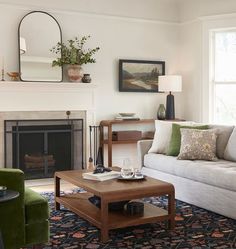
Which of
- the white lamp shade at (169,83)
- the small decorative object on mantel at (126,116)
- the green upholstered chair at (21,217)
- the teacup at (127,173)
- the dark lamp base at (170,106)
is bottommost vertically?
the green upholstered chair at (21,217)

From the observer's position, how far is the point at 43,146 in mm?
5836

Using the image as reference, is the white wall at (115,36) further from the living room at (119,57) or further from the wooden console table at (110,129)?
the wooden console table at (110,129)

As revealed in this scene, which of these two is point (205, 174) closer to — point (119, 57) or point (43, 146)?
point (43, 146)

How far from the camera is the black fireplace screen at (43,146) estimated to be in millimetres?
5625

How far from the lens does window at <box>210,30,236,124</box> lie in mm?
6180

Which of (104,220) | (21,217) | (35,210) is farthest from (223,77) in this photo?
(21,217)

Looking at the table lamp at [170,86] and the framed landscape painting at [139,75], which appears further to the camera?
the framed landscape painting at [139,75]

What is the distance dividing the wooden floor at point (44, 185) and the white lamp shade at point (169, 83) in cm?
202

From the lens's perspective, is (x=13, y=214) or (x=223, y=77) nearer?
(x=13, y=214)

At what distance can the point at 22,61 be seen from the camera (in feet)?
18.4

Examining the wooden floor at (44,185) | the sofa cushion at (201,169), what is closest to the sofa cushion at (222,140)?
the sofa cushion at (201,169)

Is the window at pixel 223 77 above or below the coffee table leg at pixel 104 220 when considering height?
above

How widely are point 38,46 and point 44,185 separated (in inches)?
75.2

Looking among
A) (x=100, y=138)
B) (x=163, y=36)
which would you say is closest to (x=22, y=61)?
(x=100, y=138)
